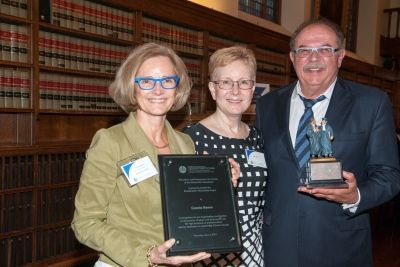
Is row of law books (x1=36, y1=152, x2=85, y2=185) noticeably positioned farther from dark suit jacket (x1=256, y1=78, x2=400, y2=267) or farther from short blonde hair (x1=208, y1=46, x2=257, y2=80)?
dark suit jacket (x1=256, y1=78, x2=400, y2=267)

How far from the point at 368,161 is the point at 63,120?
3.01 meters

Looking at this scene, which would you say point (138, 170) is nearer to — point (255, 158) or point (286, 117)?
point (255, 158)

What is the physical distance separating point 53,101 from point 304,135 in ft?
8.38

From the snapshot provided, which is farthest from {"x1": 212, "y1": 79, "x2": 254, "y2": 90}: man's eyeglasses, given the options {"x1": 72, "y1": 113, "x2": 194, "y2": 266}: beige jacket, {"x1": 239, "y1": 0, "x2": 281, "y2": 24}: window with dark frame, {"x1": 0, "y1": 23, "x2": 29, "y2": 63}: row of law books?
{"x1": 239, "y1": 0, "x2": 281, "y2": 24}: window with dark frame

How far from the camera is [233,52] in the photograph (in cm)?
218

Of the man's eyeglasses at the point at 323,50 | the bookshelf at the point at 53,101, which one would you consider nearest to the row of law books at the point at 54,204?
the bookshelf at the point at 53,101

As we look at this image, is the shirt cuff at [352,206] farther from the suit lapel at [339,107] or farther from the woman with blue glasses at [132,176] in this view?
the woman with blue glasses at [132,176]

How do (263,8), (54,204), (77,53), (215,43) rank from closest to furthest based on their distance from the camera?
(54,204) < (77,53) < (215,43) < (263,8)

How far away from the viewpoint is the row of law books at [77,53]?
3766 millimetres

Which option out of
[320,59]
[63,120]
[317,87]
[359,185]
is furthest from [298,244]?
Answer: [63,120]

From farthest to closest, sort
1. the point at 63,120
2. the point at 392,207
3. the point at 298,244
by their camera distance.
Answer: the point at 392,207 < the point at 63,120 < the point at 298,244

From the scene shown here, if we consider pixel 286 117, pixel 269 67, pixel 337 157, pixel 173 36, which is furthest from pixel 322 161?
pixel 269 67

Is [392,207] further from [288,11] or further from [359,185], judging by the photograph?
[359,185]

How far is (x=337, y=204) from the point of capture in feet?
6.77
